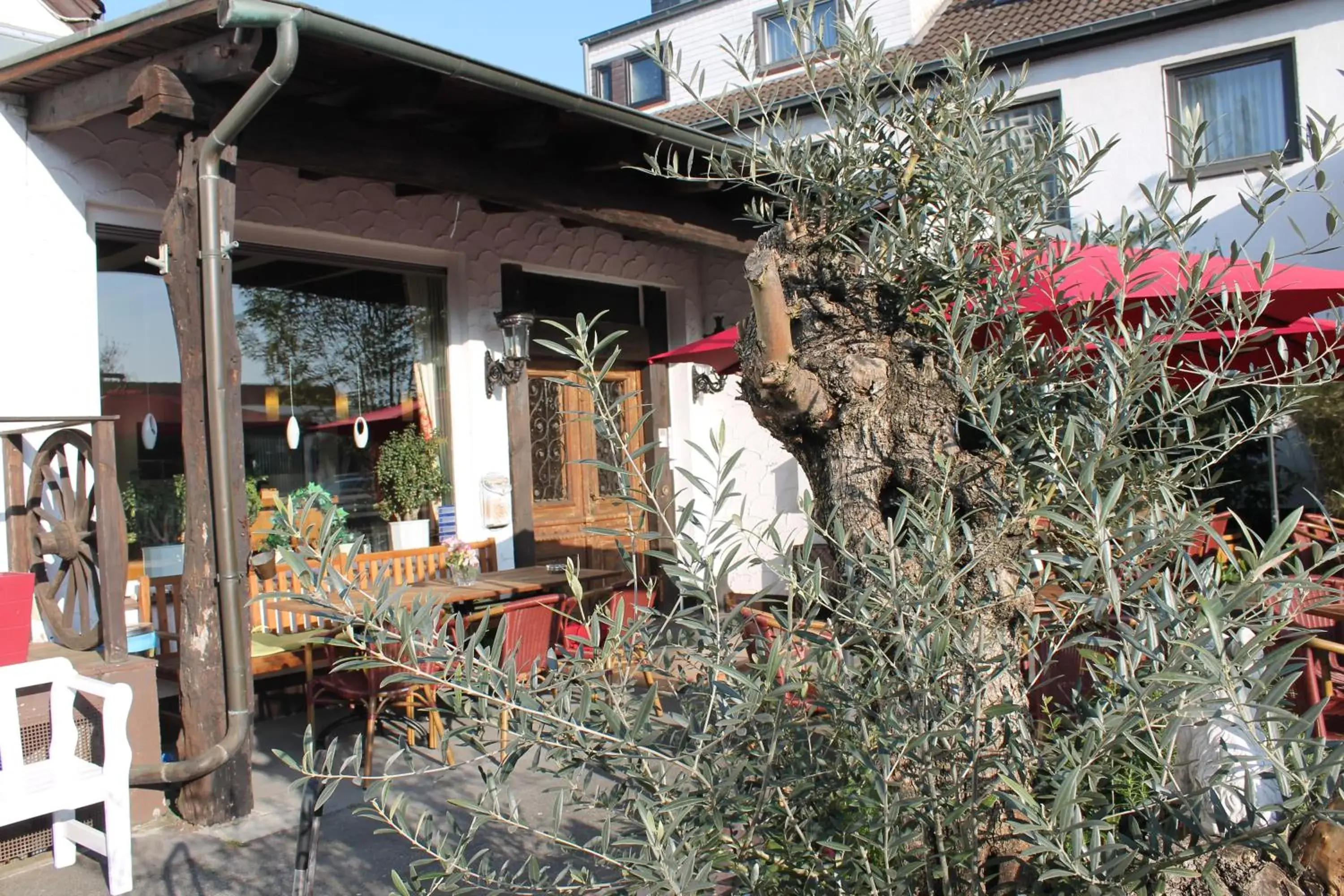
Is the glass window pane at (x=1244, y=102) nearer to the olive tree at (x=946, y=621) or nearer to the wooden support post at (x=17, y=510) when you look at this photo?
the olive tree at (x=946, y=621)

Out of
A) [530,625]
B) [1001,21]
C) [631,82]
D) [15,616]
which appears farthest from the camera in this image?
[631,82]

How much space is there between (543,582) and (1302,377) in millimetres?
4875

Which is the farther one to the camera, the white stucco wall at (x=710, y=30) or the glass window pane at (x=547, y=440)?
the white stucco wall at (x=710, y=30)

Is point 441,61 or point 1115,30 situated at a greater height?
point 1115,30

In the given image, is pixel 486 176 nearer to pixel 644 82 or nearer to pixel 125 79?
pixel 125 79

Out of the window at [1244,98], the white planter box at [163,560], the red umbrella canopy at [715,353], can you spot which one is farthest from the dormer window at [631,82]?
the white planter box at [163,560]

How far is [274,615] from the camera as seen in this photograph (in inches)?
249

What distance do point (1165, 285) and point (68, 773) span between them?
3973 millimetres

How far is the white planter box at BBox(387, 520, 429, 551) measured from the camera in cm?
694

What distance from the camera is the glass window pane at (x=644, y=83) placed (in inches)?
767

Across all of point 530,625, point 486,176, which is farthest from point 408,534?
point 486,176

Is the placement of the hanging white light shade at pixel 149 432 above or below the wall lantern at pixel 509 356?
below

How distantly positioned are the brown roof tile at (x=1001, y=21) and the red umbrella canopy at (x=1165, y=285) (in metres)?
5.87

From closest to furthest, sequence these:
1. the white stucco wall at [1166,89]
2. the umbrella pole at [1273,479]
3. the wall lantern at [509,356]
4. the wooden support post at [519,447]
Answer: the umbrella pole at [1273,479] < the wall lantern at [509,356] < the wooden support post at [519,447] < the white stucco wall at [1166,89]
